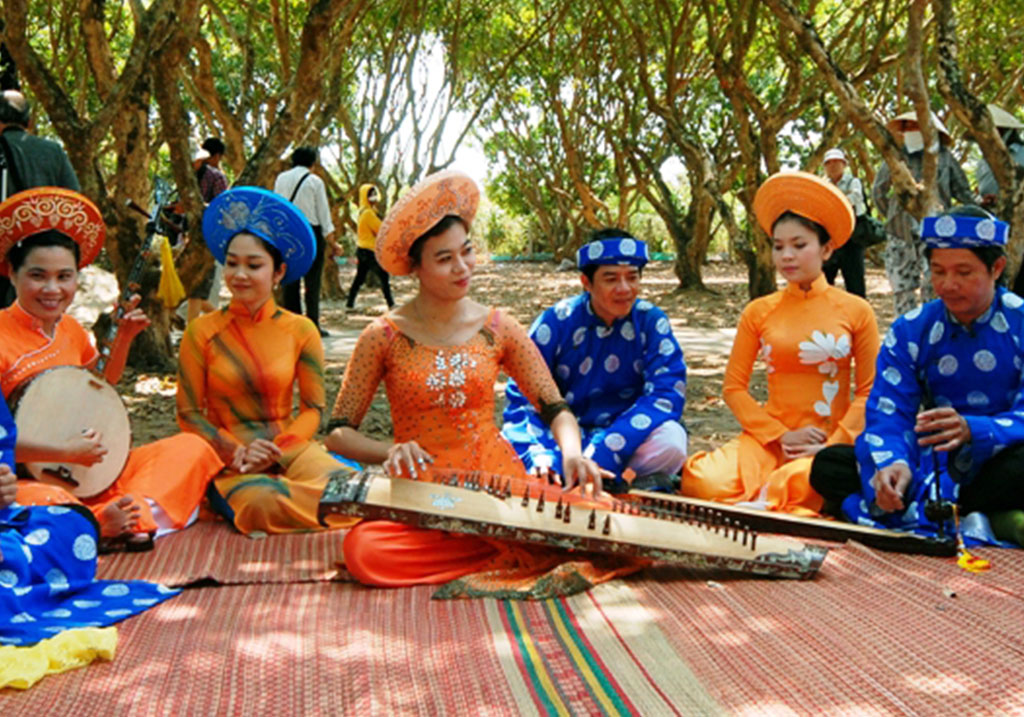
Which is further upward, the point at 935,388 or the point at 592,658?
the point at 935,388

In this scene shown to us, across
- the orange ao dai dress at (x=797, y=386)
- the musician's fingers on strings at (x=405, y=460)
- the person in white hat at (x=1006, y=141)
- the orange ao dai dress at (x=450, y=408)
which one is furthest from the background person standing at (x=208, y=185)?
the person in white hat at (x=1006, y=141)

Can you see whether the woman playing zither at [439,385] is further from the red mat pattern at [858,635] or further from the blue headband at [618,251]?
the blue headband at [618,251]

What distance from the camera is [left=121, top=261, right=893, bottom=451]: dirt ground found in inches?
288

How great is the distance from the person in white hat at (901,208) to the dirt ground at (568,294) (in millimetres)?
1389

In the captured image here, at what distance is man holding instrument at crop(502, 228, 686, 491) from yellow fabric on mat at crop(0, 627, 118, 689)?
2061 millimetres

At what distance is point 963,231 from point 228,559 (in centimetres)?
301

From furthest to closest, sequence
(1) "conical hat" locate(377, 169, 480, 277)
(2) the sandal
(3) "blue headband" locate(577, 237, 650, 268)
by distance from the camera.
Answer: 1. (3) "blue headband" locate(577, 237, 650, 268)
2. (2) the sandal
3. (1) "conical hat" locate(377, 169, 480, 277)

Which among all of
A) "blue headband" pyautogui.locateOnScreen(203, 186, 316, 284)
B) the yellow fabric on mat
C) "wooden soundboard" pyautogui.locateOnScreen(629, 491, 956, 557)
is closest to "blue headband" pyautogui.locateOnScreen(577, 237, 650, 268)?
"wooden soundboard" pyautogui.locateOnScreen(629, 491, 956, 557)

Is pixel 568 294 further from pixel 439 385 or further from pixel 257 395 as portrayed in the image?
pixel 439 385

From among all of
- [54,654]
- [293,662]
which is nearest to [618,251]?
[293,662]

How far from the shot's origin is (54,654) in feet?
9.59

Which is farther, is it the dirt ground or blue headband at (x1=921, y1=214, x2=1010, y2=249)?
the dirt ground

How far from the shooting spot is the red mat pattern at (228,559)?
3.87 m

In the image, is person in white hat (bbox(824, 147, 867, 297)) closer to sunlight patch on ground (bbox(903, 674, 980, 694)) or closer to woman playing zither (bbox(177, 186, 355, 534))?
woman playing zither (bbox(177, 186, 355, 534))
